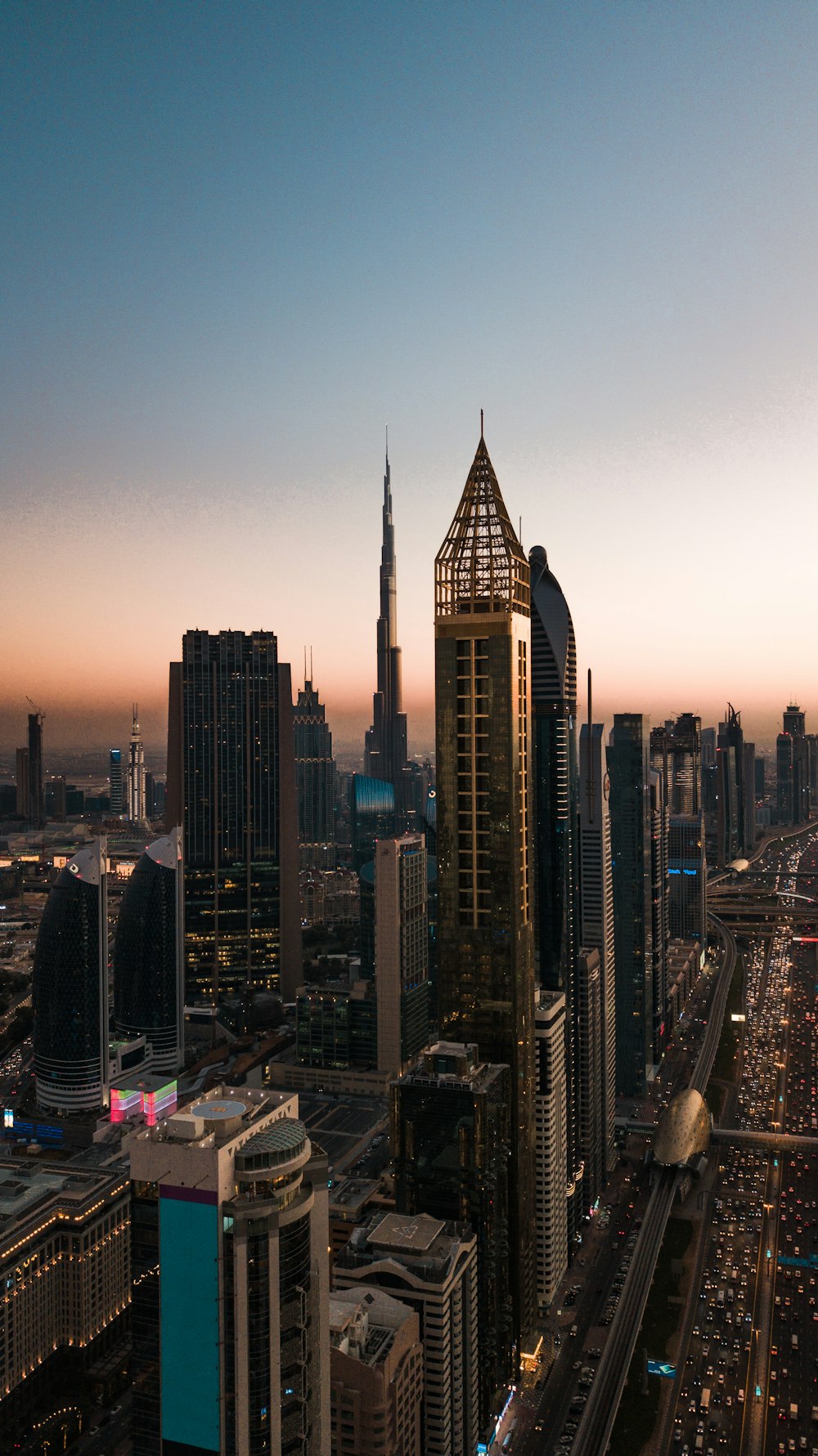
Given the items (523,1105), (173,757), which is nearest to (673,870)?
(173,757)

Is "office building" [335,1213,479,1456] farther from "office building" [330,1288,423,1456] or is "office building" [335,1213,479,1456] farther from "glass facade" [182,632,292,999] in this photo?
"glass facade" [182,632,292,999]

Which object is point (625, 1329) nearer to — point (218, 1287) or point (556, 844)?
point (556, 844)

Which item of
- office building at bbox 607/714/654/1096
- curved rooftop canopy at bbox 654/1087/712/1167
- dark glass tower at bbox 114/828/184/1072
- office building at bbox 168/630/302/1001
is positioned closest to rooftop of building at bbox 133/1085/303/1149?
curved rooftop canopy at bbox 654/1087/712/1167

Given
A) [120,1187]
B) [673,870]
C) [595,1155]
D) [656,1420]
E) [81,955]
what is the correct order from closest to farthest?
[656,1420] → [120,1187] → [595,1155] → [81,955] → [673,870]

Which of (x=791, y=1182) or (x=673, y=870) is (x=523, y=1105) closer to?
(x=791, y=1182)

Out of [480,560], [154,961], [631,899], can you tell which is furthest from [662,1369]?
[154,961]

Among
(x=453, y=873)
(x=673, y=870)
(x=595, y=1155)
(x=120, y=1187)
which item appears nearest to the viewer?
(x=453, y=873)

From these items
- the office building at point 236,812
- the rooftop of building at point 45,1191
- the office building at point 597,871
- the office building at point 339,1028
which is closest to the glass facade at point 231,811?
the office building at point 236,812
